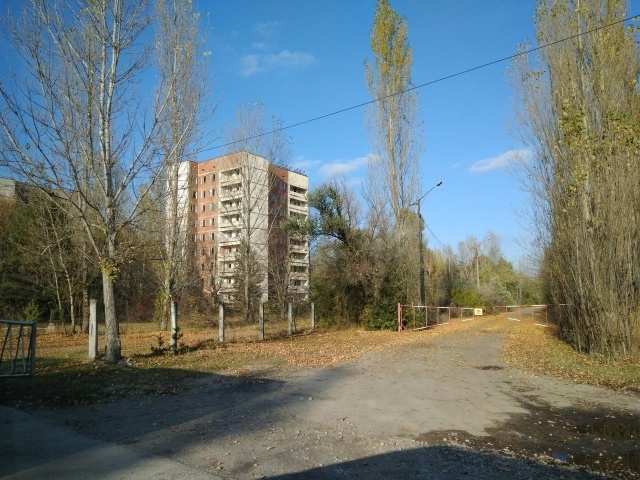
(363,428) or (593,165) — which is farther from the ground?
(593,165)

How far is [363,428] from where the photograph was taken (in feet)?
20.7

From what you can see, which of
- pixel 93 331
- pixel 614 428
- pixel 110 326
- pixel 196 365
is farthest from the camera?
pixel 93 331

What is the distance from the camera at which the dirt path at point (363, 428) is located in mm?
4883

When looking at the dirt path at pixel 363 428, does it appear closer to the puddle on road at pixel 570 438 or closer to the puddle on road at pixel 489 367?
the puddle on road at pixel 570 438

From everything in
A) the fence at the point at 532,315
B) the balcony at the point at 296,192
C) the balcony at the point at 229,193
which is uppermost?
the balcony at the point at 296,192

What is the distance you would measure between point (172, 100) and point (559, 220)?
12.5 metres

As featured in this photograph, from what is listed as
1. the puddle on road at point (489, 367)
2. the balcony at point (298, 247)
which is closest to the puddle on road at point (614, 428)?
the puddle on road at point (489, 367)

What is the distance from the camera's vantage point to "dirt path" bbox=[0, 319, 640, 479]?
4.88 m

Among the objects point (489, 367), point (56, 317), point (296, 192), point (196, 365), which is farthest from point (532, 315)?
point (296, 192)

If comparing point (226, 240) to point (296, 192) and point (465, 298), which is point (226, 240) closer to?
point (296, 192)

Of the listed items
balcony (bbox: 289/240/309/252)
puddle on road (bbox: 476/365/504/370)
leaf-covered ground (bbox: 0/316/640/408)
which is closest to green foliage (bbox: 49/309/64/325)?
leaf-covered ground (bbox: 0/316/640/408)

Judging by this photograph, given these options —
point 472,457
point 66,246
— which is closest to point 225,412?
point 472,457

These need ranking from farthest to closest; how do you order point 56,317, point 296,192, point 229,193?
point 296,192 → point 229,193 → point 56,317

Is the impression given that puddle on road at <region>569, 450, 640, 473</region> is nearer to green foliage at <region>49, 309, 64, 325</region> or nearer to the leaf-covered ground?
the leaf-covered ground
